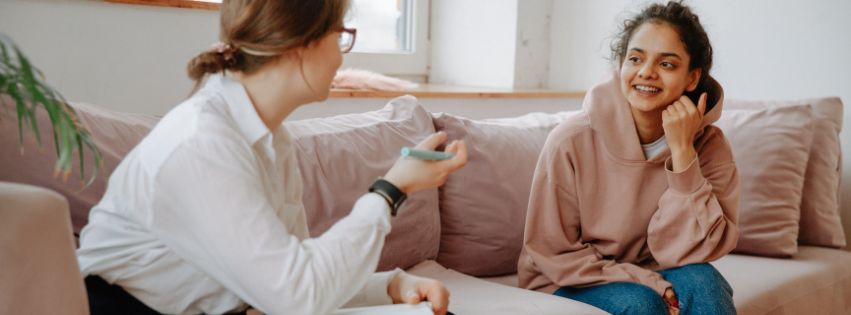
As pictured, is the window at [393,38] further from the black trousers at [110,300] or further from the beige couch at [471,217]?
the black trousers at [110,300]

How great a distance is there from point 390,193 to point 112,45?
122 centimetres

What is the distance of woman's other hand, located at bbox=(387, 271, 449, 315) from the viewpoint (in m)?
1.17

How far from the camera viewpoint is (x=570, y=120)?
1866 mm

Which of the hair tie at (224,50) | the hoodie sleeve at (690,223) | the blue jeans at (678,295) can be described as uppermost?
the hair tie at (224,50)

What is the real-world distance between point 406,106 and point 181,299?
1.04 meters

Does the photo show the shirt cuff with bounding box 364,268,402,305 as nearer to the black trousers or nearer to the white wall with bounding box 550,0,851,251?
the black trousers

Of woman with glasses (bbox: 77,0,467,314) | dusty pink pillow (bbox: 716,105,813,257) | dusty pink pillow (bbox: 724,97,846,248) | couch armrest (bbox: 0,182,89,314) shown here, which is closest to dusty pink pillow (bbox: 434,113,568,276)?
dusty pink pillow (bbox: 716,105,813,257)

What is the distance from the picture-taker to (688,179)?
172 cm

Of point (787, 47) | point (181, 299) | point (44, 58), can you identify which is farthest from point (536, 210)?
point (787, 47)

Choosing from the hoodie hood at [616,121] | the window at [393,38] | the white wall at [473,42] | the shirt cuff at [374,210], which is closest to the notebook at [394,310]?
the shirt cuff at [374,210]

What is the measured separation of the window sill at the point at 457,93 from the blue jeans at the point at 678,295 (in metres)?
0.99

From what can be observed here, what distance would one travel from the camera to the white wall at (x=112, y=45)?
6.07 ft

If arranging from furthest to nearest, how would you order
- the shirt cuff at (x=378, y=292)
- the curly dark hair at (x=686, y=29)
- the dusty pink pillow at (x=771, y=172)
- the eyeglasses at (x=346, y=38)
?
1. the dusty pink pillow at (x=771, y=172)
2. the curly dark hair at (x=686, y=29)
3. the shirt cuff at (x=378, y=292)
4. the eyeglasses at (x=346, y=38)

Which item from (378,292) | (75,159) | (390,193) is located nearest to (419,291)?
(378,292)
